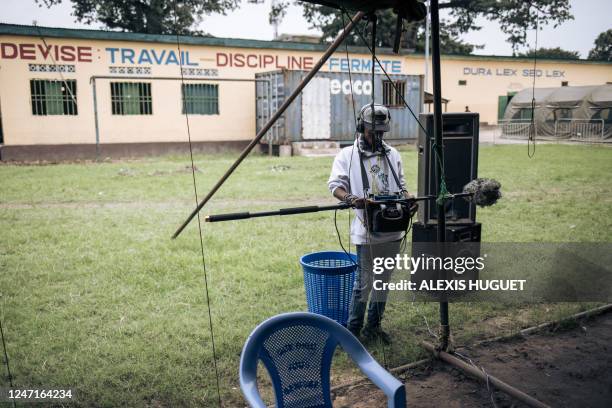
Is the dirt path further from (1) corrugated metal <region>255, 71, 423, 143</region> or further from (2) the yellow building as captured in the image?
(1) corrugated metal <region>255, 71, 423, 143</region>

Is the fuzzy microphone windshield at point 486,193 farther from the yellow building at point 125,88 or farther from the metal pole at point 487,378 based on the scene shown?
the yellow building at point 125,88

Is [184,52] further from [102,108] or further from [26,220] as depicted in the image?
[26,220]

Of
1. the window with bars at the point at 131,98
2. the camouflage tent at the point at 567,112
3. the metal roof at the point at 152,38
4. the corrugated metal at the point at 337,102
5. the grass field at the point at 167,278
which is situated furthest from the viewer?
the camouflage tent at the point at 567,112

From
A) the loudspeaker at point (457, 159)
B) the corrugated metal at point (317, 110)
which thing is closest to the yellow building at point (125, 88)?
the corrugated metal at point (317, 110)

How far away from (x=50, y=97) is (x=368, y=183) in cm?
1691

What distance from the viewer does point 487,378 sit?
3566 mm

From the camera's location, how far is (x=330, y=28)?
35312 mm

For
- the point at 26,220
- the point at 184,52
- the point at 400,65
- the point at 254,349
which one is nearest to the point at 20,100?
the point at 184,52

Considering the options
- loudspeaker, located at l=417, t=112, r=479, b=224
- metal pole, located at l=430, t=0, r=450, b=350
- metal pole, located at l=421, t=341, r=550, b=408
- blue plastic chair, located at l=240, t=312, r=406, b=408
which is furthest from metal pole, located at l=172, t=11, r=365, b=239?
metal pole, located at l=421, t=341, r=550, b=408

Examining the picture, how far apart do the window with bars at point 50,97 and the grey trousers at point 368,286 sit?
1615 cm

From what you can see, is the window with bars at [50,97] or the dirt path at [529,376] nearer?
the dirt path at [529,376]

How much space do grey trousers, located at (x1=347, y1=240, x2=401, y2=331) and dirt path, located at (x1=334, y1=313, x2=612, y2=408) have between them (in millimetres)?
597

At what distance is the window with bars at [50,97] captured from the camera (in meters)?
17.5

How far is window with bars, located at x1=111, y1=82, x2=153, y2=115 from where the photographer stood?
18625 mm
